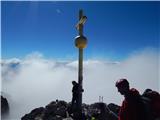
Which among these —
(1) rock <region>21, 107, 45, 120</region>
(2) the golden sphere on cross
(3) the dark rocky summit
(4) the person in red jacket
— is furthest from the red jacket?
(1) rock <region>21, 107, 45, 120</region>

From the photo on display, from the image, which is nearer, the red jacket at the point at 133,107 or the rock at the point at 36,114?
the red jacket at the point at 133,107

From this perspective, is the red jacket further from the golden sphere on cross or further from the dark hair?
the golden sphere on cross

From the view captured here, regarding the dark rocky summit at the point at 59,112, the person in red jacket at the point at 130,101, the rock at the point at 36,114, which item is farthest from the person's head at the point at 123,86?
the rock at the point at 36,114

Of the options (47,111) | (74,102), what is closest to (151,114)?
(74,102)

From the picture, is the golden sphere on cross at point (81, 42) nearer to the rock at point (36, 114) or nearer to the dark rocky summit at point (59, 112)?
the dark rocky summit at point (59, 112)

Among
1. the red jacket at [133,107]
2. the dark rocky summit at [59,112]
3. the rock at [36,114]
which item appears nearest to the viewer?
the red jacket at [133,107]

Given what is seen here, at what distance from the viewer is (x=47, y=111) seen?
17.2 meters

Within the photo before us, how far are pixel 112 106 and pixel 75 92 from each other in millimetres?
3468

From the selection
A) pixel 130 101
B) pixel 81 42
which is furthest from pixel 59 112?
pixel 130 101

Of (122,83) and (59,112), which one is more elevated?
(122,83)

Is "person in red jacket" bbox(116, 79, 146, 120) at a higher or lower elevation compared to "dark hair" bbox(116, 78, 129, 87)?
lower

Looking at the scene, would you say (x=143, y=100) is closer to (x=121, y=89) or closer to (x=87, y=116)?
(x=121, y=89)

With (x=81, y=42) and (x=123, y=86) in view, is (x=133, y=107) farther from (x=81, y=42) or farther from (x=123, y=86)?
(x=81, y=42)

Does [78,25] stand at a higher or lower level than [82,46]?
higher
